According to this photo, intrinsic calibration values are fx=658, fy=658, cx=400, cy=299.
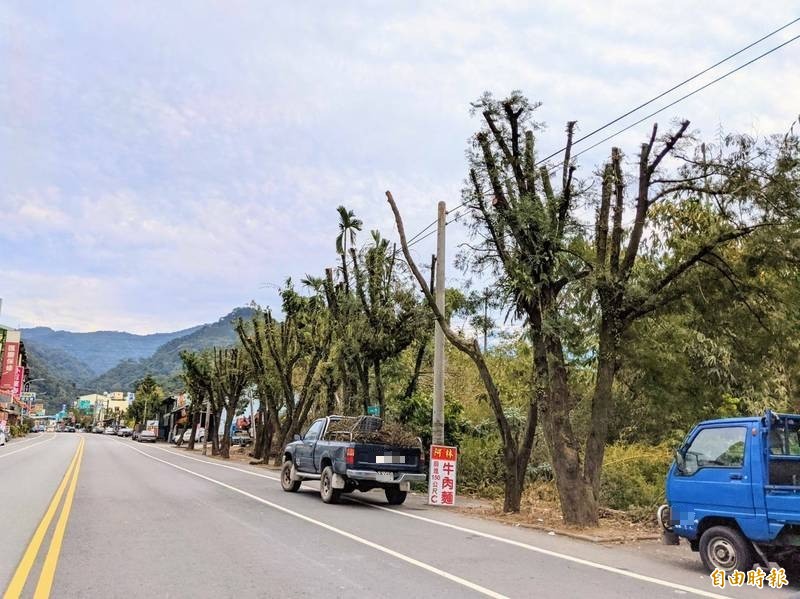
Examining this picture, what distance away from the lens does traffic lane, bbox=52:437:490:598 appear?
6820 millimetres

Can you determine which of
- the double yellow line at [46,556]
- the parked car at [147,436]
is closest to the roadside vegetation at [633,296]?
the double yellow line at [46,556]

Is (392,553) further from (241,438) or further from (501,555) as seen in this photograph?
(241,438)

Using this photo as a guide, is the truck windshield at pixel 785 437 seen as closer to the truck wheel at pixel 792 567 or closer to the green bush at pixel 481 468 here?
the truck wheel at pixel 792 567

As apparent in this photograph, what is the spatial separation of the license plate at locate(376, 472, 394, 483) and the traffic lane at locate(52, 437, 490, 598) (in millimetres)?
2580

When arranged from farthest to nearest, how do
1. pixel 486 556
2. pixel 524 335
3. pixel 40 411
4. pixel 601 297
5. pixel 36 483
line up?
pixel 40 411
pixel 36 483
pixel 524 335
pixel 601 297
pixel 486 556

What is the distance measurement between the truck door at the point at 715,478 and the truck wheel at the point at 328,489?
A: 8.16 meters

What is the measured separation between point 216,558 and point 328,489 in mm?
6973

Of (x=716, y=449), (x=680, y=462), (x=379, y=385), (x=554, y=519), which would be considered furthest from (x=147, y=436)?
(x=716, y=449)

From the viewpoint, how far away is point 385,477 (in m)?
14.9

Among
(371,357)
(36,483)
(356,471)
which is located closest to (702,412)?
(356,471)

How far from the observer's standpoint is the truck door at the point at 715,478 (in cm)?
787

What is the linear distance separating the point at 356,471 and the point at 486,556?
599cm

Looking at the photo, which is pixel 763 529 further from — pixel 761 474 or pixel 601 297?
pixel 601 297

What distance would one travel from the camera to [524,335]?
14.2 m
